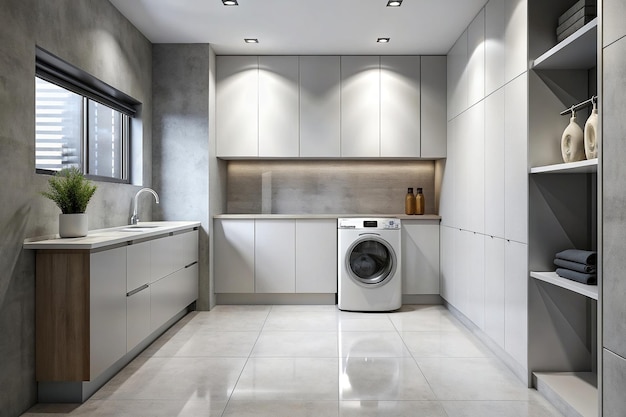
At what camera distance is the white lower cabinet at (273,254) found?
5.04 meters

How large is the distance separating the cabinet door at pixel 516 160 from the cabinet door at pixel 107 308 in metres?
2.36

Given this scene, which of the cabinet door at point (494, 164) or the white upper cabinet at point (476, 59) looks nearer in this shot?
the cabinet door at point (494, 164)

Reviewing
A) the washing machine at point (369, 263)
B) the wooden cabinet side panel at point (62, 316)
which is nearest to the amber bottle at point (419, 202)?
the washing machine at point (369, 263)

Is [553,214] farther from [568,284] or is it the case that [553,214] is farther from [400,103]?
[400,103]

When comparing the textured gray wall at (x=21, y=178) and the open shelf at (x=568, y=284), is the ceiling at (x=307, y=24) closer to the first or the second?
the textured gray wall at (x=21, y=178)

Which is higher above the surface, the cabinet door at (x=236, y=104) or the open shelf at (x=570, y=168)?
the cabinet door at (x=236, y=104)

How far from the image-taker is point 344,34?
4496 mm

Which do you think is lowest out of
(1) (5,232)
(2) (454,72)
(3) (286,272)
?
(3) (286,272)

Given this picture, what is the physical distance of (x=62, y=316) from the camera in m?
2.57

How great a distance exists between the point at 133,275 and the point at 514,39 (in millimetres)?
2772

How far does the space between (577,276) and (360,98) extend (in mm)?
3140

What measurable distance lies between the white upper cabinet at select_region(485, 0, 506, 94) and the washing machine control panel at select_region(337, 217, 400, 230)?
1.63 metres

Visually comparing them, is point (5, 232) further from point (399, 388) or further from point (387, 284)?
point (387, 284)

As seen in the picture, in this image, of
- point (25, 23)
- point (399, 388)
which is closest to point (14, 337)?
point (25, 23)
